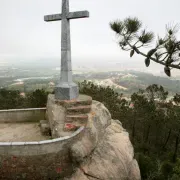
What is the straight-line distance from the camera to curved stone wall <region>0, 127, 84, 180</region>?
5461 millimetres

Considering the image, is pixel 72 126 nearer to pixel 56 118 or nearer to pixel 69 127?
pixel 69 127

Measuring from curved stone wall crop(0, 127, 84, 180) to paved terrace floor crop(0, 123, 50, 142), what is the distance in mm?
1172

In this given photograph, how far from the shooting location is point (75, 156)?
5848 mm

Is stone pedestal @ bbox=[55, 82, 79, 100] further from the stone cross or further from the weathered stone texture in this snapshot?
the weathered stone texture

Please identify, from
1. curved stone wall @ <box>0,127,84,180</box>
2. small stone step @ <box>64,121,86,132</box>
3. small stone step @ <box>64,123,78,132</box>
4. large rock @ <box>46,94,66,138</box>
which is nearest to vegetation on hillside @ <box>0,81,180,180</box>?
large rock @ <box>46,94,66,138</box>

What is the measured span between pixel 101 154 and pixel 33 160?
2.20 m

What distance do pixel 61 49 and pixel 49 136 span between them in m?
3.08

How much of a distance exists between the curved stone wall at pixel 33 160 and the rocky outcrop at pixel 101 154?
39 centimetres

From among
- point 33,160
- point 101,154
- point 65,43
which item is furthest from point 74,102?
point 33,160

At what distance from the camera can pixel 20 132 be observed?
734cm

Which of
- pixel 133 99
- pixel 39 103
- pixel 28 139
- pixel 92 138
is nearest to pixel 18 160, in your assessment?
pixel 28 139

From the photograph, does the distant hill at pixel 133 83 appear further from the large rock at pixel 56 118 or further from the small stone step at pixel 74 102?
the large rock at pixel 56 118

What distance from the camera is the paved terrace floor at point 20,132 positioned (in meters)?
6.78

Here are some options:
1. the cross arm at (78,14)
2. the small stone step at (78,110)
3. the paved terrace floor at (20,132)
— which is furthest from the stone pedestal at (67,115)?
the cross arm at (78,14)
